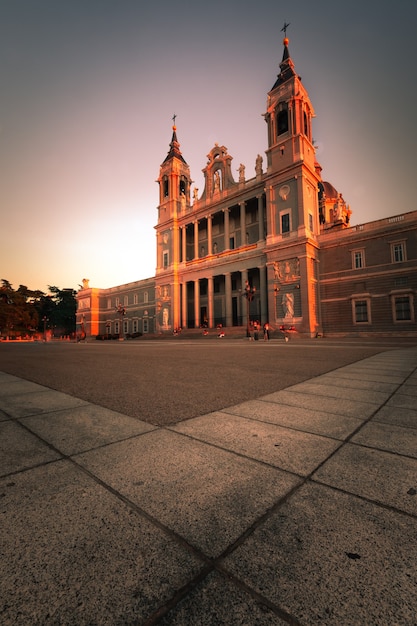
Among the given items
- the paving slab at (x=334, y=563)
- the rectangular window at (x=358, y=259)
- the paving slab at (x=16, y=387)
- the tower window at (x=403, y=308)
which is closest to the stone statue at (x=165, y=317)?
the rectangular window at (x=358, y=259)

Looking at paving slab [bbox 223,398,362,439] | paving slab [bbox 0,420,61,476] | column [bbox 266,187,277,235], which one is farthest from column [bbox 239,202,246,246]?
A: paving slab [bbox 0,420,61,476]

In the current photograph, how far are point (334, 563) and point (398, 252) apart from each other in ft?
90.5

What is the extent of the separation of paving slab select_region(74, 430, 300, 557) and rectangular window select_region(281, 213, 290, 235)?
28.8 m

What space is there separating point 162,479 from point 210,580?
69 cm

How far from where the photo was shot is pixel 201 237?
1622 inches

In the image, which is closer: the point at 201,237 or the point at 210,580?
the point at 210,580

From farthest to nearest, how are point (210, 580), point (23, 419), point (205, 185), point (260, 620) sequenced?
point (205, 185), point (23, 419), point (210, 580), point (260, 620)

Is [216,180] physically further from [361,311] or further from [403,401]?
[403,401]

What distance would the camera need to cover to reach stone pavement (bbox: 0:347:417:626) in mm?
798

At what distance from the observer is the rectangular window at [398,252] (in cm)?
2277

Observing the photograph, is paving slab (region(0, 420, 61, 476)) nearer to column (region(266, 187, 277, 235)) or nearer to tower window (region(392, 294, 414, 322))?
tower window (region(392, 294, 414, 322))

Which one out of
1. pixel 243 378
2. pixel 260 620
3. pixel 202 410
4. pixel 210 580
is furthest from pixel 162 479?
pixel 243 378

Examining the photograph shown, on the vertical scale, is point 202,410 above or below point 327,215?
below

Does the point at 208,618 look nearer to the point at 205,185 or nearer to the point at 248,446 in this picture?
the point at 248,446
